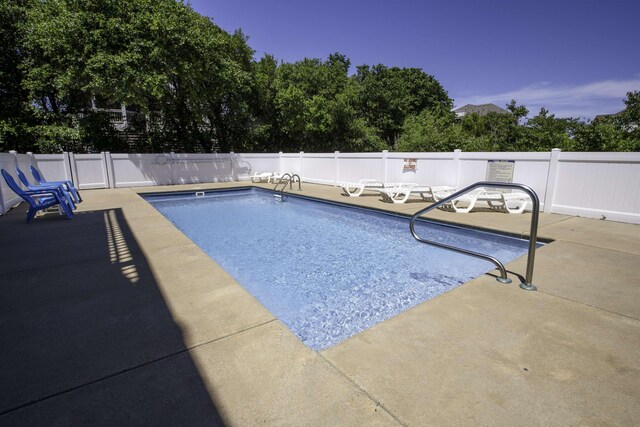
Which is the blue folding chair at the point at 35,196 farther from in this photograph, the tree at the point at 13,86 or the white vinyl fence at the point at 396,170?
the tree at the point at 13,86

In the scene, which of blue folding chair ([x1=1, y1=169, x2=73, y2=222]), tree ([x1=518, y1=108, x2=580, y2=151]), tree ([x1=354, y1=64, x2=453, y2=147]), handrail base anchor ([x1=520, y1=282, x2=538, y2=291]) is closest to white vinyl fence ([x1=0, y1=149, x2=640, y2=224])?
blue folding chair ([x1=1, y1=169, x2=73, y2=222])

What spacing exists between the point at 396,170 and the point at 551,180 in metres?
4.53

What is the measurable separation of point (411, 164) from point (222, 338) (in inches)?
356

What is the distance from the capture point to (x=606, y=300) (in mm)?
2998

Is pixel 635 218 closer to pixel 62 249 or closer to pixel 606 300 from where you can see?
pixel 606 300

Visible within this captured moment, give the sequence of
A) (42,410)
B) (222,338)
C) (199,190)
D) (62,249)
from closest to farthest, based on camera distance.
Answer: (42,410) → (222,338) → (62,249) → (199,190)

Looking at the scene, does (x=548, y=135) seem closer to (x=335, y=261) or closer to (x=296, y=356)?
(x=335, y=261)

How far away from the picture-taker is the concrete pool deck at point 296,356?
170 centimetres

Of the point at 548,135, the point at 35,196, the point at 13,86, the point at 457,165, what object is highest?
the point at 13,86

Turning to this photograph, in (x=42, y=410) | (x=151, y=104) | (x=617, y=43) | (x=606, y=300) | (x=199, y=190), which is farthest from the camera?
(x=617, y=43)

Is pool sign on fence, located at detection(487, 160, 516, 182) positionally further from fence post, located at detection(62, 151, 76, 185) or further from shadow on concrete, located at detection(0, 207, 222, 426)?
fence post, located at detection(62, 151, 76, 185)

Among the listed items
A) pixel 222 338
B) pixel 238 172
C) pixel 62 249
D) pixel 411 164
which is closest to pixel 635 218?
pixel 411 164

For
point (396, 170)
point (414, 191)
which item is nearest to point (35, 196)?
point (414, 191)

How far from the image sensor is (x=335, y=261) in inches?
216
